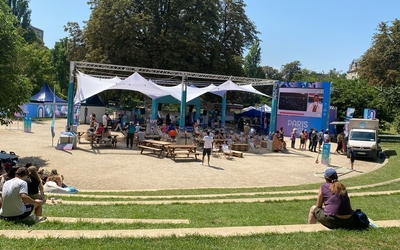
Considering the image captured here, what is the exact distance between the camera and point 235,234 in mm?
4570

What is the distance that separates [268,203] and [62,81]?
5785cm

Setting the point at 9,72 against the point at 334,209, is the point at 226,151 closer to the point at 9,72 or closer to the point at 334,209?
the point at 9,72

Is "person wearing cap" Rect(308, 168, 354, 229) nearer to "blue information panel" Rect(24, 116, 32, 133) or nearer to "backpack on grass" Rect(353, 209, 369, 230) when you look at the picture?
"backpack on grass" Rect(353, 209, 369, 230)

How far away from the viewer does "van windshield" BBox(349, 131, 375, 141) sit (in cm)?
2072

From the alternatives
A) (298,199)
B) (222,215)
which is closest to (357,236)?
(222,215)

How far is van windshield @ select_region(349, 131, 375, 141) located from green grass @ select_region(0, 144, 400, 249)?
1182 centimetres

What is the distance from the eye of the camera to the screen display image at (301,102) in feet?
99.9

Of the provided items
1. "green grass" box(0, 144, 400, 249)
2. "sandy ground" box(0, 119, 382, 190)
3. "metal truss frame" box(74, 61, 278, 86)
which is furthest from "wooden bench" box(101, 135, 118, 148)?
"green grass" box(0, 144, 400, 249)

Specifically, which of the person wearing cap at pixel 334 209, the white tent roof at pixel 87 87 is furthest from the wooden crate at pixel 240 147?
the person wearing cap at pixel 334 209

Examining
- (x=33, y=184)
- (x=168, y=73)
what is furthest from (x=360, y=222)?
(x=168, y=73)

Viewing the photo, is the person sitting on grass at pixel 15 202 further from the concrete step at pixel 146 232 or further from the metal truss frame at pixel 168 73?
the metal truss frame at pixel 168 73

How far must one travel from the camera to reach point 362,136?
68.5ft

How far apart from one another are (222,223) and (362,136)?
1771cm

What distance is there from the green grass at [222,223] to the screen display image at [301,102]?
21402 millimetres
